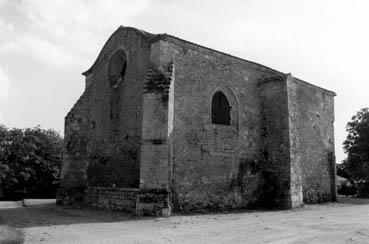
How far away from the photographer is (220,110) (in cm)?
1555

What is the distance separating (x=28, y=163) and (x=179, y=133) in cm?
2635

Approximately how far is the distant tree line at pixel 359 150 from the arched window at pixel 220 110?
16648mm

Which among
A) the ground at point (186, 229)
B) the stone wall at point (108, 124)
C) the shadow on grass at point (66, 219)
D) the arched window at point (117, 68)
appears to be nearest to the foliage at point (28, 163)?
the stone wall at point (108, 124)

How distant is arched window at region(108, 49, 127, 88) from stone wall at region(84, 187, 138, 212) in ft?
15.3

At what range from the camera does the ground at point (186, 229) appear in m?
8.03

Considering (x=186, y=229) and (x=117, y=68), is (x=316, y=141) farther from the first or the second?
(x=186, y=229)

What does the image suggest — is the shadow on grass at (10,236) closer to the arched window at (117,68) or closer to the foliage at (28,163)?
the arched window at (117,68)

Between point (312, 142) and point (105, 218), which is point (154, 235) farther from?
point (312, 142)

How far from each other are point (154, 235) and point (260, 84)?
10.5 metres

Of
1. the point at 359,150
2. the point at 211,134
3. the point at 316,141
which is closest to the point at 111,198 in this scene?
the point at 211,134

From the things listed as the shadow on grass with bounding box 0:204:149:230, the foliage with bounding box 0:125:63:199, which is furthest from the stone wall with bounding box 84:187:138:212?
the foliage with bounding box 0:125:63:199

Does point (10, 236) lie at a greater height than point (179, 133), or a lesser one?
lesser

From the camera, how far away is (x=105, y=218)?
38.5ft

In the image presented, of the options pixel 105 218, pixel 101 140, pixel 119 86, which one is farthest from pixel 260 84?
pixel 105 218
